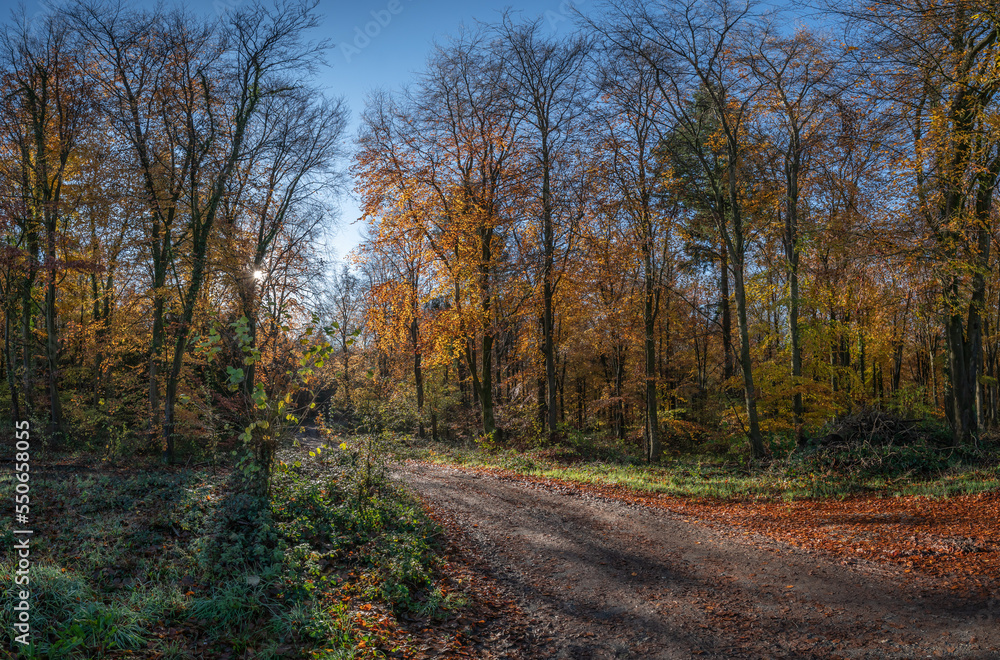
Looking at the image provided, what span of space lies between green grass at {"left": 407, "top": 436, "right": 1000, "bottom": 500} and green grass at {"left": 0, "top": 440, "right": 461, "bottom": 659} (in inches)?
250

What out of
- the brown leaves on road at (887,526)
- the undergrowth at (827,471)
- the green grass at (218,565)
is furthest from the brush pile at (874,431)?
the green grass at (218,565)

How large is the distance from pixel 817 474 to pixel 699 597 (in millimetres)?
7361

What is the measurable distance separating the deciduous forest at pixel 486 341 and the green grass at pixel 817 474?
0.31 feet

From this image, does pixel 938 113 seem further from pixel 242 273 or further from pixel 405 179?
A: pixel 242 273

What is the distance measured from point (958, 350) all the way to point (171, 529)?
1588 centimetres

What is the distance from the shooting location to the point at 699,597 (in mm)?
5586

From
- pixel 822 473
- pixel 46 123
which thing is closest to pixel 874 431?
pixel 822 473

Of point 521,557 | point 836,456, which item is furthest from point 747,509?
point 521,557

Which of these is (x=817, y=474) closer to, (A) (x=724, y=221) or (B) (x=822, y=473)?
(B) (x=822, y=473)

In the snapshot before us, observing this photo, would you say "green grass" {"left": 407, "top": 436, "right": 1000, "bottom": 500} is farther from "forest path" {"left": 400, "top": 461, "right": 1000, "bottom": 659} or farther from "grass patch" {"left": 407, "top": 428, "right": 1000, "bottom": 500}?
"forest path" {"left": 400, "top": 461, "right": 1000, "bottom": 659}

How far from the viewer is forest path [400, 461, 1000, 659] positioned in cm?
450

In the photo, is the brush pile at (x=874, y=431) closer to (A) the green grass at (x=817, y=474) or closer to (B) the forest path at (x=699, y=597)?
(A) the green grass at (x=817, y=474)

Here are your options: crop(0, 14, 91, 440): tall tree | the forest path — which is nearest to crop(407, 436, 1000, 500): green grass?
the forest path

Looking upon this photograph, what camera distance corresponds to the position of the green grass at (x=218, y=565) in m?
3.82
